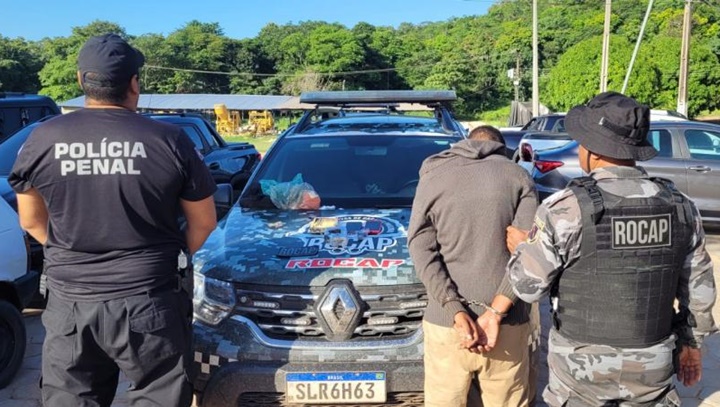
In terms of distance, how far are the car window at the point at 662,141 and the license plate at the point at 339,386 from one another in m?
6.65

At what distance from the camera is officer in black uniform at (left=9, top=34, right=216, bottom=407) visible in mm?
2248

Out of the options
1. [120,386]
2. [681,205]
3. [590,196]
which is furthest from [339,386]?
[120,386]

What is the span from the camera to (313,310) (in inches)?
112

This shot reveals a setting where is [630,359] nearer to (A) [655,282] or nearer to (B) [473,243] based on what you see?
(A) [655,282]

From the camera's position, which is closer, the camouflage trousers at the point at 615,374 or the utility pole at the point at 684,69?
the camouflage trousers at the point at 615,374

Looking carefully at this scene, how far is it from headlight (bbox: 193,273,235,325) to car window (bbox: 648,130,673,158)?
22.4ft

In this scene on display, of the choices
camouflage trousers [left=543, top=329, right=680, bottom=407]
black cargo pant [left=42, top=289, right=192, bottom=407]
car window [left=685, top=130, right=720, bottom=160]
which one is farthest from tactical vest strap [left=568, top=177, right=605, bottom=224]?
car window [left=685, top=130, right=720, bottom=160]

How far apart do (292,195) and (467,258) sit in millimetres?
1680

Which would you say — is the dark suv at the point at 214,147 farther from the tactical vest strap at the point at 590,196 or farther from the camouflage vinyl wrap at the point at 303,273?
the tactical vest strap at the point at 590,196

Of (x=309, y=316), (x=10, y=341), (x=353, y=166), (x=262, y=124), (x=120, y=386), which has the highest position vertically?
(x=353, y=166)

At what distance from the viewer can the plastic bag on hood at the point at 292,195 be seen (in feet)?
12.5

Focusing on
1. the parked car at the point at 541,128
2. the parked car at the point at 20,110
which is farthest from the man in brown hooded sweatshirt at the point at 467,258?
the parked car at the point at 541,128

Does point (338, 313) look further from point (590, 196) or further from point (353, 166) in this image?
point (353, 166)

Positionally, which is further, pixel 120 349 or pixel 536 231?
pixel 120 349
